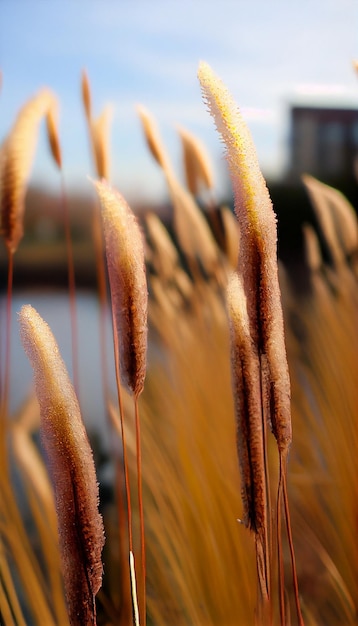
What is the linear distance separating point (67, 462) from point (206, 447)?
0.37m

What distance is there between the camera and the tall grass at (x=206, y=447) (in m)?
0.77

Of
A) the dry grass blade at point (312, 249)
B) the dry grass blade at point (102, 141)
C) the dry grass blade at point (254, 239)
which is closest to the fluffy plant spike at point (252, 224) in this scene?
the dry grass blade at point (254, 239)

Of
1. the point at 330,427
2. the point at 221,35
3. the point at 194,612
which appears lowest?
the point at 194,612

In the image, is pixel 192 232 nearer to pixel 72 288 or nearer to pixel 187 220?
pixel 187 220

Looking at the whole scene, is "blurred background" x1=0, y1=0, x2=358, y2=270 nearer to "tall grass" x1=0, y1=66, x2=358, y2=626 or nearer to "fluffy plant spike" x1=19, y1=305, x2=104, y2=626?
"tall grass" x1=0, y1=66, x2=358, y2=626

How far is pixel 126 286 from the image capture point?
2.06ft

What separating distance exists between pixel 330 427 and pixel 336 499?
4.3 inches

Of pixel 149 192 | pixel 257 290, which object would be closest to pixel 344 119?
pixel 149 192

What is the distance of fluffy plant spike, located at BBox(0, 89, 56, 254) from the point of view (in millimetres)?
736

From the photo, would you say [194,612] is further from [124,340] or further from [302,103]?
[302,103]

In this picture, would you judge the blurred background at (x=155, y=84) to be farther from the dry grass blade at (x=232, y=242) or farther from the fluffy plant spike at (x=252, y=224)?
the fluffy plant spike at (x=252, y=224)

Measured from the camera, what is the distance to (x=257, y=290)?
1.94 feet

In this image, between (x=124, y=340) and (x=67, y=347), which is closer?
(x=124, y=340)

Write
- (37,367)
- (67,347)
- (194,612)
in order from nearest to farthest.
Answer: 1. (37,367)
2. (67,347)
3. (194,612)
